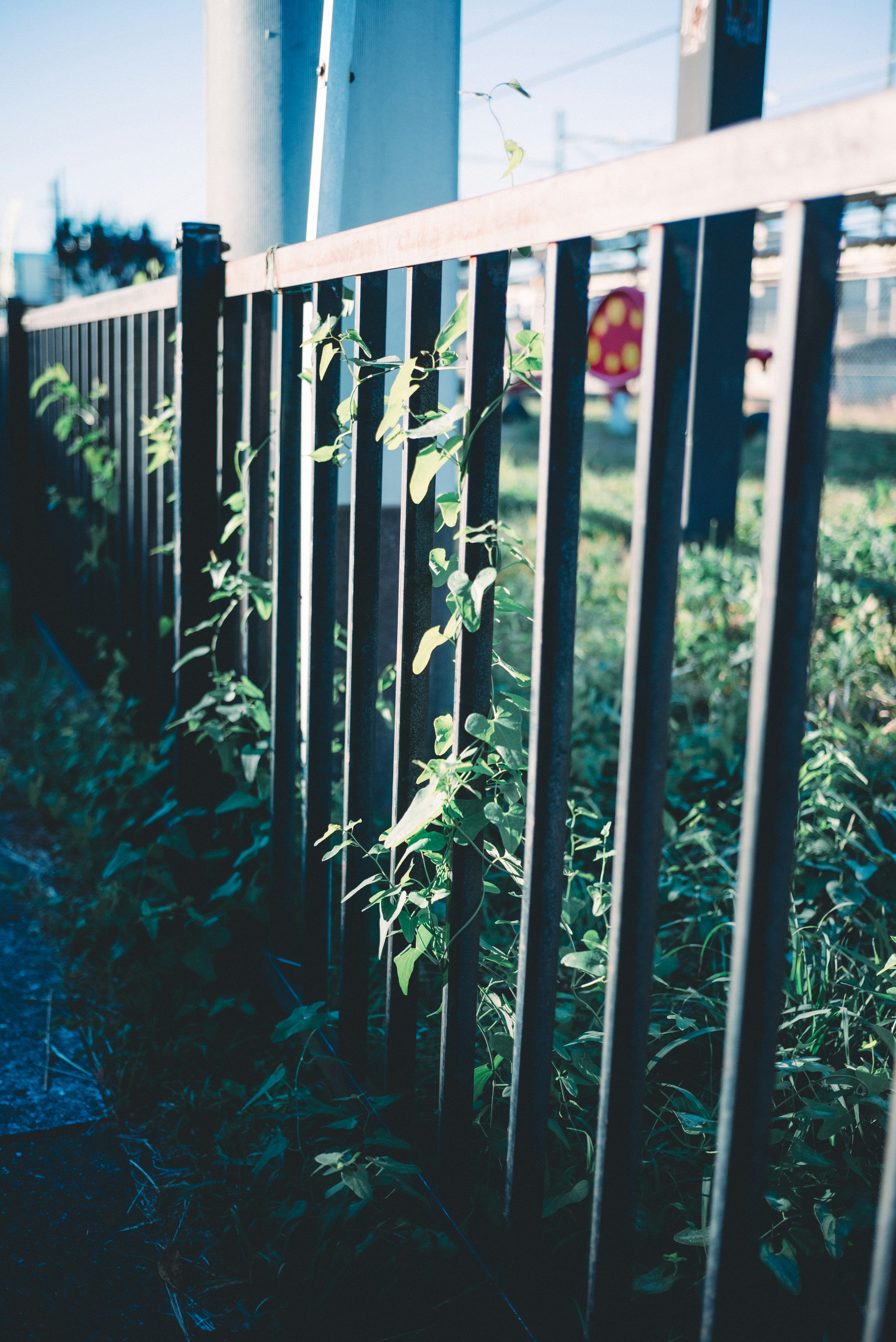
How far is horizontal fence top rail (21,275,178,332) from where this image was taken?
8.21 feet

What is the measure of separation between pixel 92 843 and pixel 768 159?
2.50 metres

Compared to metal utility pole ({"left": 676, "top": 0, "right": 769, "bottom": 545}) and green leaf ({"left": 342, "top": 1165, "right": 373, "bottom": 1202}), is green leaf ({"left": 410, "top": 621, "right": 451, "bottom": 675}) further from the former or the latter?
metal utility pole ({"left": 676, "top": 0, "right": 769, "bottom": 545})

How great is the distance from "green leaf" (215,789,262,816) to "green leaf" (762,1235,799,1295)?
1.22 m

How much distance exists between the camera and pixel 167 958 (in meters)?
2.10

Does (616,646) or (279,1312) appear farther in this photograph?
(616,646)

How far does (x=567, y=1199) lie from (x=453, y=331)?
111cm

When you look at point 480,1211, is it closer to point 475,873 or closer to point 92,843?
point 475,873

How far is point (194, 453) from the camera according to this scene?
2229 mm

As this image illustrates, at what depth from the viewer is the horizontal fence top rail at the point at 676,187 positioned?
715mm

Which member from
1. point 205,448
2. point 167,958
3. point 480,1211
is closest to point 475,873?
point 480,1211

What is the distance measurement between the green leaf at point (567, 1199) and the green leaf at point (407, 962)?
1.07ft

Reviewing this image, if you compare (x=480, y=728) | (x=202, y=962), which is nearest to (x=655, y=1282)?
(x=480, y=728)

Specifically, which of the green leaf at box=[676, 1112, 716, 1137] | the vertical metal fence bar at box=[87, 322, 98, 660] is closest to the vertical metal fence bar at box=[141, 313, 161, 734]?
the vertical metal fence bar at box=[87, 322, 98, 660]

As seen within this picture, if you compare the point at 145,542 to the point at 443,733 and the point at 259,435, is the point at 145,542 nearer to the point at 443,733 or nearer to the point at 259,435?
the point at 259,435
